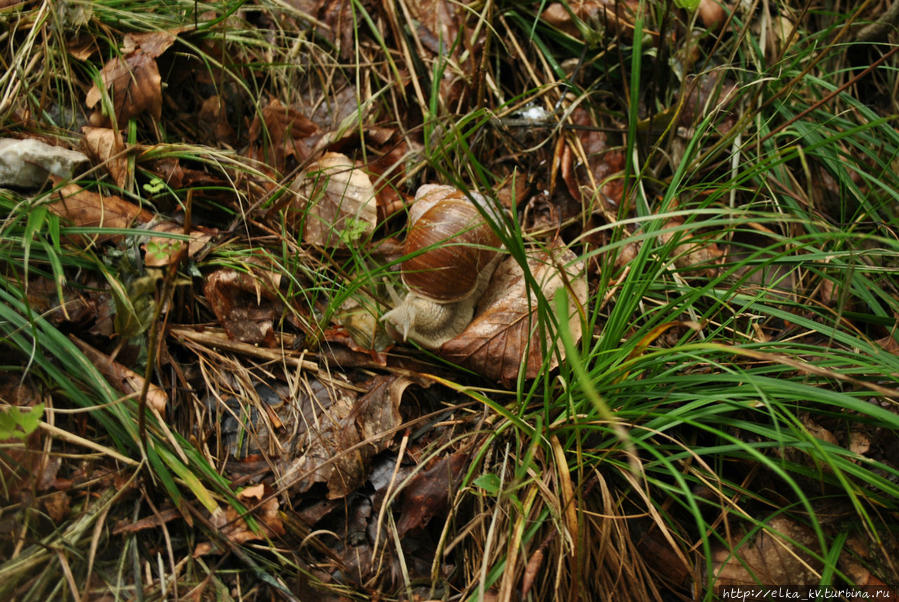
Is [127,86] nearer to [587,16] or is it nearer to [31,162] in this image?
[31,162]

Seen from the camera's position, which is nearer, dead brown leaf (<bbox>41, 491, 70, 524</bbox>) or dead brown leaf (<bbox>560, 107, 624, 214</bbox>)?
dead brown leaf (<bbox>41, 491, 70, 524</bbox>)

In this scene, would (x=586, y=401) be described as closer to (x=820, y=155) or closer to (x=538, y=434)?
(x=538, y=434)

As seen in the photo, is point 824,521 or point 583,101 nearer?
point 824,521

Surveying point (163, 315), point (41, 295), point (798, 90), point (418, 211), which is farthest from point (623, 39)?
point (41, 295)

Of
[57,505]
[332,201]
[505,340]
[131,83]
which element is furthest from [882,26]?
[57,505]

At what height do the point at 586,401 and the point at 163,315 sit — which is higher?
the point at 163,315

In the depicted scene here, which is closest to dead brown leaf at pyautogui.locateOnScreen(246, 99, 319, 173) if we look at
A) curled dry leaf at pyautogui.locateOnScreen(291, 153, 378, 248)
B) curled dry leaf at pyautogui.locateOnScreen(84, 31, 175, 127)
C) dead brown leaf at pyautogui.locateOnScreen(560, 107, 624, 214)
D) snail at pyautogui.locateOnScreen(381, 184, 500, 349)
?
curled dry leaf at pyautogui.locateOnScreen(291, 153, 378, 248)

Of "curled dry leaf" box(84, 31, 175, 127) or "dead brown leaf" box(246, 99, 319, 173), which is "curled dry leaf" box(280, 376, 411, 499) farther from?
"curled dry leaf" box(84, 31, 175, 127)
